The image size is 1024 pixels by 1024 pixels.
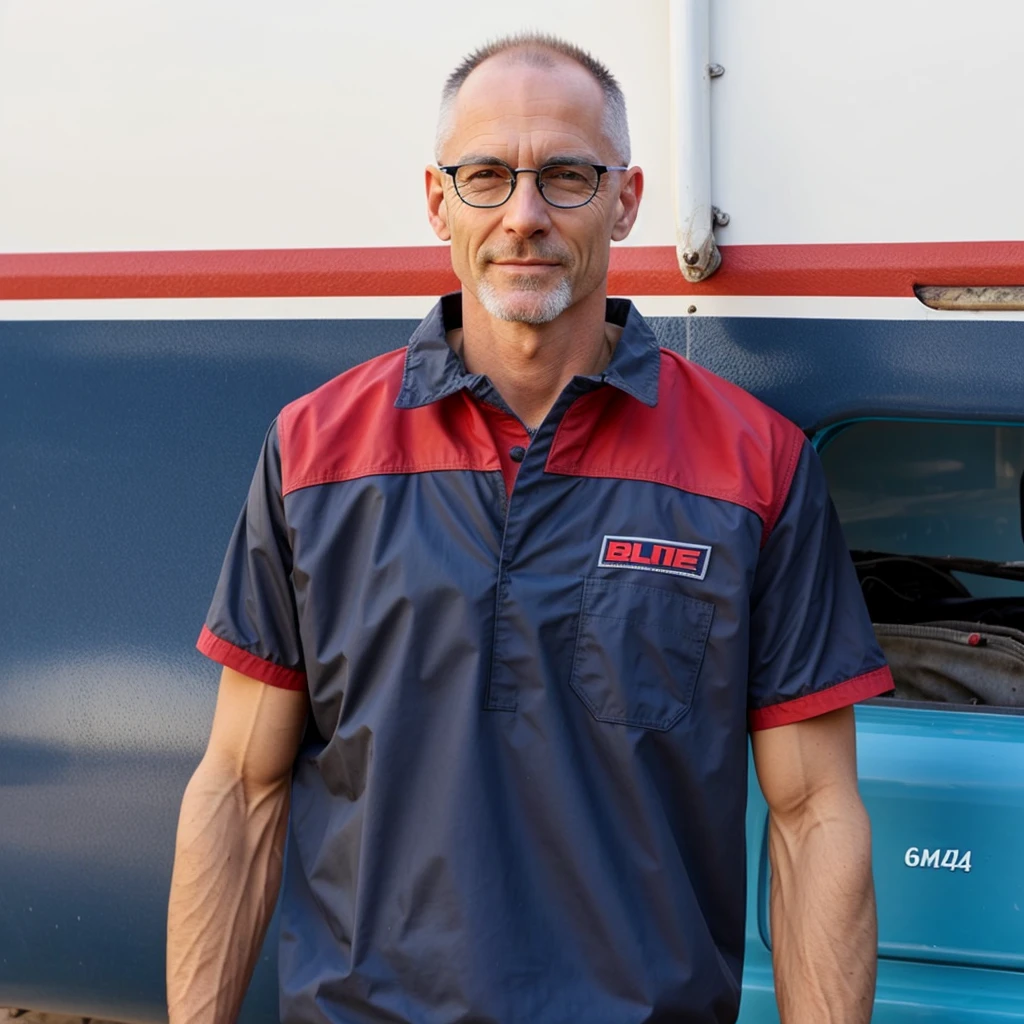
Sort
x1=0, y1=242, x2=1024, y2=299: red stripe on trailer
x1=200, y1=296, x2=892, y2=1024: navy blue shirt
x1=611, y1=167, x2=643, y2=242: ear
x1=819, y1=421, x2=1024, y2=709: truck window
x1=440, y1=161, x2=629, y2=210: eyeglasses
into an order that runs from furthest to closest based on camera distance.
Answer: x1=819, y1=421, x2=1024, y2=709: truck window → x1=0, y1=242, x2=1024, y2=299: red stripe on trailer → x1=611, y1=167, x2=643, y2=242: ear → x1=440, y1=161, x2=629, y2=210: eyeglasses → x1=200, y1=296, x2=892, y2=1024: navy blue shirt

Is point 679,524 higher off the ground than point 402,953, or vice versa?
point 679,524

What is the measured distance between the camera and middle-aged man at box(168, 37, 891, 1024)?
1.54 meters

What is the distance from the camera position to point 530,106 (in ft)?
5.36

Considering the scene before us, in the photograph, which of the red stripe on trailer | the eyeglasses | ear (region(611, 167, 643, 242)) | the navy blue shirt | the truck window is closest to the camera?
the navy blue shirt

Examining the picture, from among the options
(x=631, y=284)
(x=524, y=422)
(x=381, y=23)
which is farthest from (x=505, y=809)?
(x=381, y=23)

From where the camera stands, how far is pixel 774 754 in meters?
1.64

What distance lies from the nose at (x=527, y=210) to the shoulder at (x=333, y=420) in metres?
0.23

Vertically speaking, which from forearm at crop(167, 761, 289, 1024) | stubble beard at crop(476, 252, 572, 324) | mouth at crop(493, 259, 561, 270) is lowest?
forearm at crop(167, 761, 289, 1024)

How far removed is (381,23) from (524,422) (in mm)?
675

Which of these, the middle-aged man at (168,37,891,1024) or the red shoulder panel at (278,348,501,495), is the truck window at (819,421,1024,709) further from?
the red shoulder panel at (278,348,501,495)

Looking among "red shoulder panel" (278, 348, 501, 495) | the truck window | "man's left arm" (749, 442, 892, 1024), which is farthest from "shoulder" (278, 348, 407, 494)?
the truck window

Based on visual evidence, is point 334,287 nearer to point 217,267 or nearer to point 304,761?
point 217,267

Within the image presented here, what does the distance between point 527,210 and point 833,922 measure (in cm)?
88

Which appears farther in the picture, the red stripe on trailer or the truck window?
the truck window
